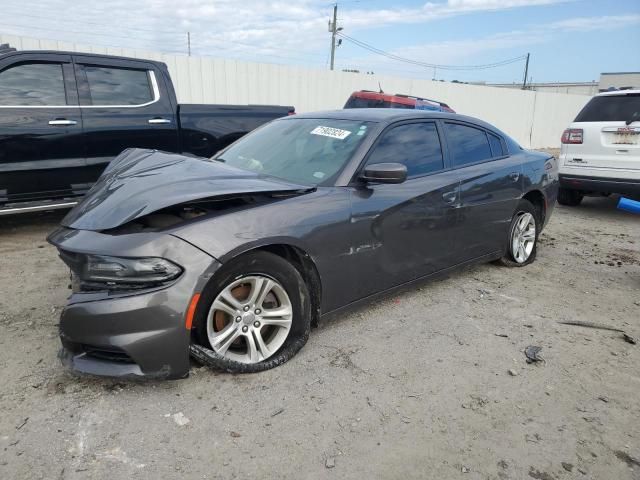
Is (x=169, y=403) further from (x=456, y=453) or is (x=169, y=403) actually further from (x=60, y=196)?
(x=60, y=196)

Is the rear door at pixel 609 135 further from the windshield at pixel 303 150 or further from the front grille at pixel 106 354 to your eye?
the front grille at pixel 106 354

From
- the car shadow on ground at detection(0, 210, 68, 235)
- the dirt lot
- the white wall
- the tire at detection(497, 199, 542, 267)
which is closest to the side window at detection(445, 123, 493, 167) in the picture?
the tire at detection(497, 199, 542, 267)

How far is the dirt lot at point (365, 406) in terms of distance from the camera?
222cm

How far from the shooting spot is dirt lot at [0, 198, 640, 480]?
7.27ft

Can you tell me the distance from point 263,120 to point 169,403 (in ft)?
15.5

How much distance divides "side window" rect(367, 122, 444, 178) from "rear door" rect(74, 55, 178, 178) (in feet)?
11.1

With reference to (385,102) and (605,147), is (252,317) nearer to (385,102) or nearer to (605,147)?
(605,147)

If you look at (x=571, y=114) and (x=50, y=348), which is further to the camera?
(x=571, y=114)

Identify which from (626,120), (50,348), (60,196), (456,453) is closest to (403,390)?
(456,453)

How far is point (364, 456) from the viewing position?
7.46ft

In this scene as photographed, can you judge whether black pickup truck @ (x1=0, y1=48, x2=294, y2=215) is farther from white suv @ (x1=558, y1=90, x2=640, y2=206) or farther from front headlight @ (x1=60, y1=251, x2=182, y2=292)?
white suv @ (x1=558, y1=90, x2=640, y2=206)

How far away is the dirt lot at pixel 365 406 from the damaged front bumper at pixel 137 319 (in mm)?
224

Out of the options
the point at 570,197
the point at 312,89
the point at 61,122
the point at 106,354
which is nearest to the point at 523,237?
the point at 106,354

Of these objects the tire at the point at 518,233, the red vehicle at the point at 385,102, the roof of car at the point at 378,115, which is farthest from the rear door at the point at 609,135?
the roof of car at the point at 378,115
